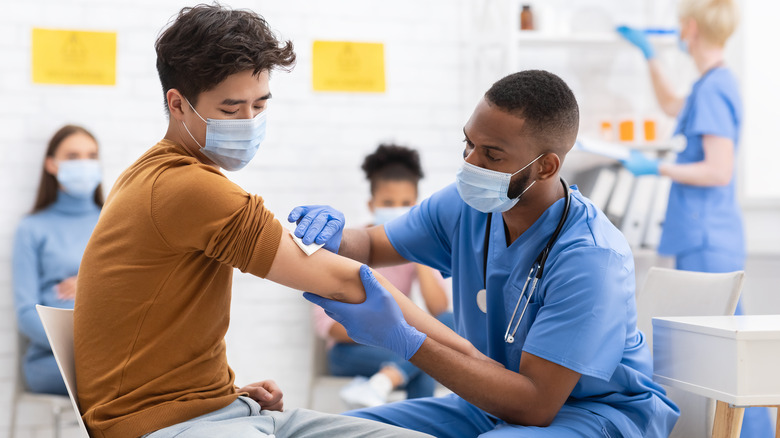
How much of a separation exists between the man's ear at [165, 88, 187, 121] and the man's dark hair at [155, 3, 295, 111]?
0.04 ft

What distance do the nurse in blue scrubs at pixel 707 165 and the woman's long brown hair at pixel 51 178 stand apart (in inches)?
85.5

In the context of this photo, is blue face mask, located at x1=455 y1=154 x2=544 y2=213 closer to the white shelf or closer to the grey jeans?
the grey jeans

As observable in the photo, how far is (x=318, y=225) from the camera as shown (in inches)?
61.0

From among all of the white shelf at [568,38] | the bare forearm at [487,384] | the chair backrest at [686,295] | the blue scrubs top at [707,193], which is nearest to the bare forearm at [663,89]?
the white shelf at [568,38]

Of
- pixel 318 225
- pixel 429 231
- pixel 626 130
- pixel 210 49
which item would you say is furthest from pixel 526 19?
pixel 210 49

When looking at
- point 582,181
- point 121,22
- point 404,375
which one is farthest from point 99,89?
point 582,181

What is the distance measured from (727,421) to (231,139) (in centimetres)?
110

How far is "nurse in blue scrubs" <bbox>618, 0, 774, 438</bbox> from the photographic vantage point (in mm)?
2746

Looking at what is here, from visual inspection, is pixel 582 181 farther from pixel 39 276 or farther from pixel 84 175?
pixel 39 276

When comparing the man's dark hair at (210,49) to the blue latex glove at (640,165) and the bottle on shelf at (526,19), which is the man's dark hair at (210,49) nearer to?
the blue latex glove at (640,165)

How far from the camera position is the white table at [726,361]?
4.40 feet

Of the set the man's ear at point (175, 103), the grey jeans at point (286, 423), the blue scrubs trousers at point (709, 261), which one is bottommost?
the grey jeans at point (286, 423)

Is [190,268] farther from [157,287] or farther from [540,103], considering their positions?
[540,103]

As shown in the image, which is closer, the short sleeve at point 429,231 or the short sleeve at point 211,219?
the short sleeve at point 211,219
